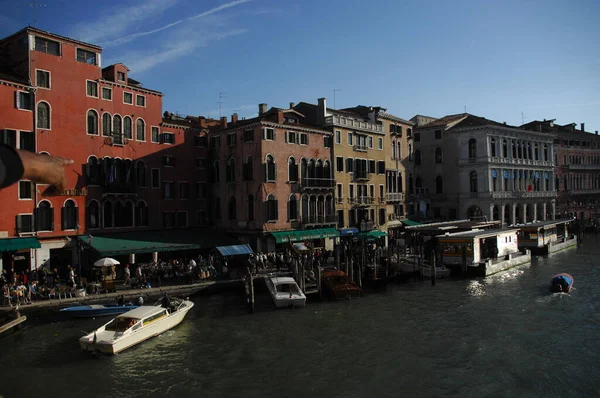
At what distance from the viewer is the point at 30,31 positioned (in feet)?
96.9

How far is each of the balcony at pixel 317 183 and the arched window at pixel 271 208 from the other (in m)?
3.28

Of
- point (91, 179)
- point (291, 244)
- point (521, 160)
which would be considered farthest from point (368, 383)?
point (521, 160)

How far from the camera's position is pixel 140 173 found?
3591cm

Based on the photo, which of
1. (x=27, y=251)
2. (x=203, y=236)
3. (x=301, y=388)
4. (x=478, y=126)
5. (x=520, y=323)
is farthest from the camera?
(x=478, y=126)

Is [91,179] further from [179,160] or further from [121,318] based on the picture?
[121,318]

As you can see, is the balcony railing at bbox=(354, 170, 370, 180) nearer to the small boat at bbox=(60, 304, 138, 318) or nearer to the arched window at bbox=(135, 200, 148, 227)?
the arched window at bbox=(135, 200, 148, 227)

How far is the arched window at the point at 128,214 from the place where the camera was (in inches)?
1364

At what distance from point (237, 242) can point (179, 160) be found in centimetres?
804

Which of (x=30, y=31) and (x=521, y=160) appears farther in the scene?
(x=521, y=160)

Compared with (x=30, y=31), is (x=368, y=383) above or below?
below

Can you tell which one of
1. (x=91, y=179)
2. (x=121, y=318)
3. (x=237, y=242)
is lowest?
(x=121, y=318)

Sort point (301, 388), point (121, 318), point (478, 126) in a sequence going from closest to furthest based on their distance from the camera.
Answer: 1. point (301, 388)
2. point (121, 318)
3. point (478, 126)

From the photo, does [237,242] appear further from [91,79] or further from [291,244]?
[91,79]

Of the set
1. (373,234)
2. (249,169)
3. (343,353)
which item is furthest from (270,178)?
(343,353)
